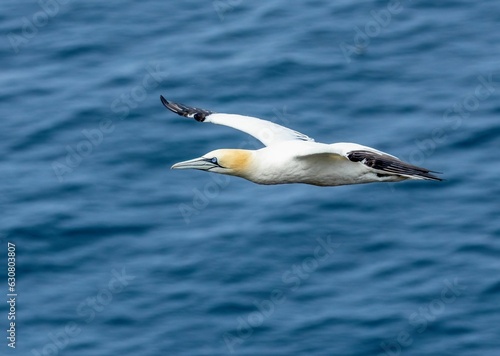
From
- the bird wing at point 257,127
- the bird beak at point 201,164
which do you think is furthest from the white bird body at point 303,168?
the bird wing at point 257,127

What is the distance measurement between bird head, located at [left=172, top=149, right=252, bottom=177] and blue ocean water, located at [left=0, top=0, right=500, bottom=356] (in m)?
17.4

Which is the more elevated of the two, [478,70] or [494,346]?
[478,70]

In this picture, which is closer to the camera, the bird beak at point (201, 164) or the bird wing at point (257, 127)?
the bird beak at point (201, 164)

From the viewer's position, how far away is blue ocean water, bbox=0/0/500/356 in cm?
4994

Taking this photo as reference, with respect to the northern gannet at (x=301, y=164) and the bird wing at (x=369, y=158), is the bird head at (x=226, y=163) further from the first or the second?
the bird wing at (x=369, y=158)

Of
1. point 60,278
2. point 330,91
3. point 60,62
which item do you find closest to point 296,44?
point 330,91

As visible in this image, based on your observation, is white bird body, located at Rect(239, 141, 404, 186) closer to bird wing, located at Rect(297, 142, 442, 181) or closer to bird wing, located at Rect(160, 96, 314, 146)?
bird wing, located at Rect(297, 142, 442, 181)

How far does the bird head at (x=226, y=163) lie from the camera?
3150 cm

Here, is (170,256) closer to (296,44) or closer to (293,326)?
(293,326)

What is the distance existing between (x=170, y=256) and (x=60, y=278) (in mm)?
3476

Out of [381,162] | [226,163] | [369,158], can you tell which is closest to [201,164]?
[226,163]

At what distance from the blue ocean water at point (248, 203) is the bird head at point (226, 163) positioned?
17.4m

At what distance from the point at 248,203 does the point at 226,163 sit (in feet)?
62.8

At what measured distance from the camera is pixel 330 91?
56.0 meters
